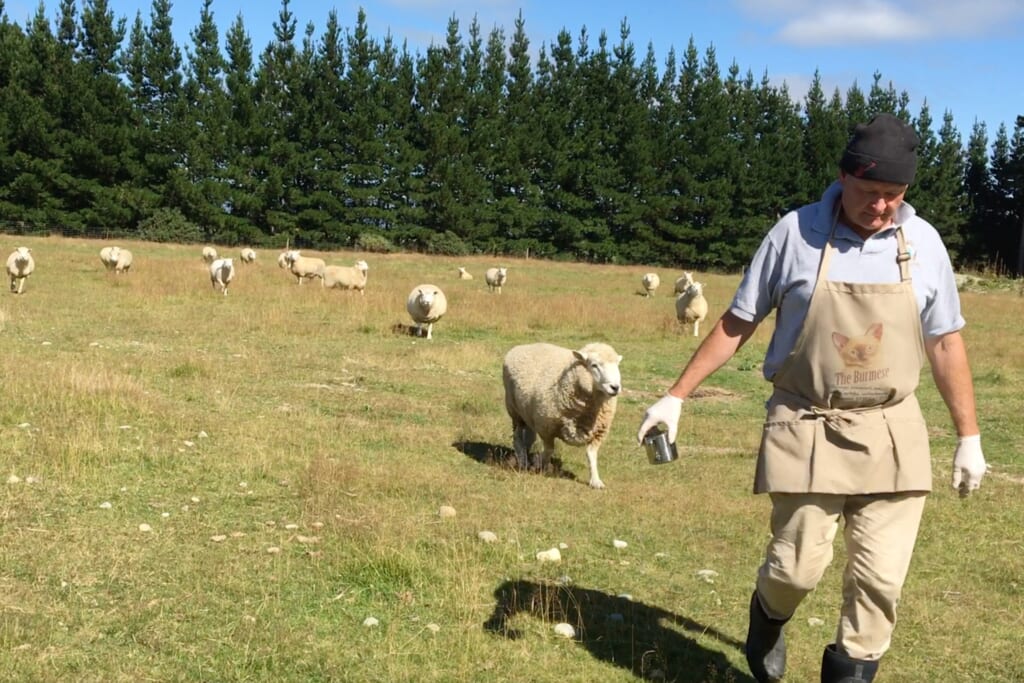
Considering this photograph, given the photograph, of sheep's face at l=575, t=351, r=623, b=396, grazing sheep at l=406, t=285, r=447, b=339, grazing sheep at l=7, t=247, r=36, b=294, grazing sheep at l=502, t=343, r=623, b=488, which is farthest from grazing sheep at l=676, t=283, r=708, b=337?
grazing sheep at l=7, t=247, r=36, b=294

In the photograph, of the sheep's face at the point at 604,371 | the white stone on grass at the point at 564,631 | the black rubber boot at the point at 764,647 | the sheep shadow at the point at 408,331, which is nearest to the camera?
the black rubber boot at the point at 764,647

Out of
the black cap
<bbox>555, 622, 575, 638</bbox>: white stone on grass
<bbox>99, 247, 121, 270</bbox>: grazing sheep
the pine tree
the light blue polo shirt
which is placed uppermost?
the pine tree

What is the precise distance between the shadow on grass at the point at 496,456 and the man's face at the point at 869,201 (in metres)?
5.51

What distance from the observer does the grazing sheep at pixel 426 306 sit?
64.5 feet

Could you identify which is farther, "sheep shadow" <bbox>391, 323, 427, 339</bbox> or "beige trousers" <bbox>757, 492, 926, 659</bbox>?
"sheep shadow" <bbox>391, 323, 427, 339</bbox>

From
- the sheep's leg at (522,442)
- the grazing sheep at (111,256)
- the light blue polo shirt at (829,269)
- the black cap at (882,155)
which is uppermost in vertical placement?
the black cap at (882,155)

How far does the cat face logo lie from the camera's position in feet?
13.3

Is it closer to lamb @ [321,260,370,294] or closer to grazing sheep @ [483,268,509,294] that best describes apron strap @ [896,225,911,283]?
lamb @ [321,260,370,294]

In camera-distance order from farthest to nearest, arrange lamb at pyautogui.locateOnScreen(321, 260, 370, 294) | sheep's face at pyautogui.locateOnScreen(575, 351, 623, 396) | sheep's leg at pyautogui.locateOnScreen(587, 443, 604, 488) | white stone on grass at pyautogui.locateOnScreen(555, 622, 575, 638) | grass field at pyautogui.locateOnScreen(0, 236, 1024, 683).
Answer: lamb at pyautogui.locateOnScreen(321, 260, 370, 294) < sheep's leg at pyautogui.locateOnScreen(587, 443, 604, 488) < sheep's face at pyautogui.locateOnScreen(575, 351, 623, 396) < white stone on grass at pyautogui.locateOnScreen(555, 622, 575, 638) < grass field at pyautogui.locateOnScreen(0, 236, 1024, 683)

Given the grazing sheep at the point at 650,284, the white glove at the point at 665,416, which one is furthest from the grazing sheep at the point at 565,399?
Result: the grazing sheep at the point at 650,284

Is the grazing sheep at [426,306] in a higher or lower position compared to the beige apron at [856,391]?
lower

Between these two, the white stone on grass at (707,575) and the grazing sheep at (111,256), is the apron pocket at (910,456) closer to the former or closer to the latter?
the white stone on grass at (707,575)

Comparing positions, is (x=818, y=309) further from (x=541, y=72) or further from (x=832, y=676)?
(x=541, y=72)

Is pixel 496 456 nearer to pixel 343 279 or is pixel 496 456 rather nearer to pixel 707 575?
pixel 707 575
